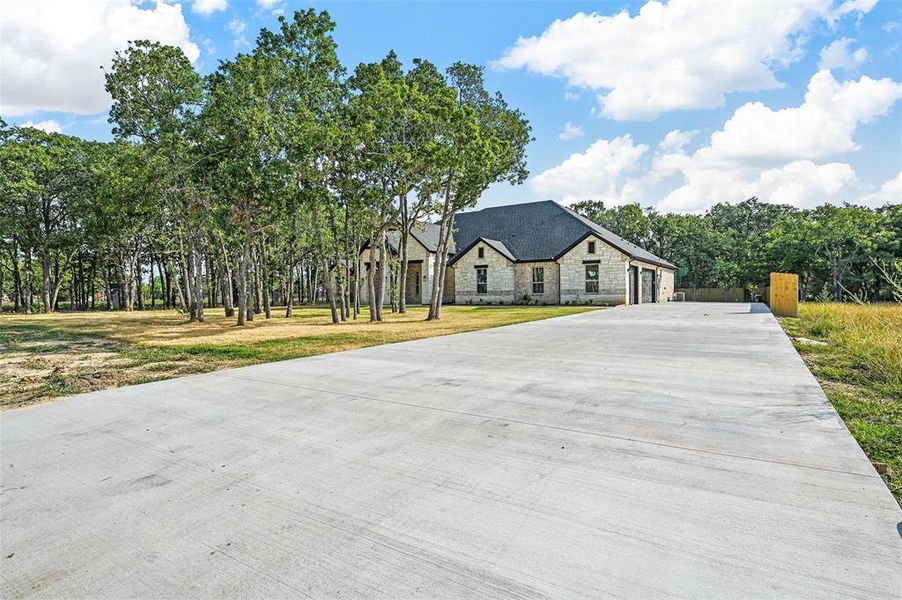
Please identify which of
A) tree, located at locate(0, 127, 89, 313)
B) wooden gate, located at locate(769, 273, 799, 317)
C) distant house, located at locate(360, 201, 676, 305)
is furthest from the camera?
distant house, located at locate(360, 201, 676, 305)

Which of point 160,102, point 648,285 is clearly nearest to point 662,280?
point 648,285

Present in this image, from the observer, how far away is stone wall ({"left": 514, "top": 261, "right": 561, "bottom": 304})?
32594 millimetres

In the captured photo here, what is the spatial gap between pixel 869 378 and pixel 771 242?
39.2 meters

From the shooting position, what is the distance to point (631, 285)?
103 ft

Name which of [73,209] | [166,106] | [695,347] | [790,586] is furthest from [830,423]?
[73,209]

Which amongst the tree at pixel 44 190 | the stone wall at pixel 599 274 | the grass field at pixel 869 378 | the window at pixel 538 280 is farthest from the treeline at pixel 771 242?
the tree at pixel 44 190

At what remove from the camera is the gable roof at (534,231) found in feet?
108

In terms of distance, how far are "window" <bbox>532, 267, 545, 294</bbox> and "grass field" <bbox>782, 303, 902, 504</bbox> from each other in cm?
2286

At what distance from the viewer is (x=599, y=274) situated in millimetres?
30859

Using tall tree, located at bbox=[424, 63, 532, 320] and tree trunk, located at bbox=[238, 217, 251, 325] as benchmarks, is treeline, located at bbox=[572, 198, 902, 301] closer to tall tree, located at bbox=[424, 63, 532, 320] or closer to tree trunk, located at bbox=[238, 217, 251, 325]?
tall tree, located at bbox=[424, 63, 532, 320]

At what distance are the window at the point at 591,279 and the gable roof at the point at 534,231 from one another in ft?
6.28

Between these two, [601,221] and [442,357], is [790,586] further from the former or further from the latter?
[601,221]

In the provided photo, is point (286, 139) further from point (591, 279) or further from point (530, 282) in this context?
point (591, 279)

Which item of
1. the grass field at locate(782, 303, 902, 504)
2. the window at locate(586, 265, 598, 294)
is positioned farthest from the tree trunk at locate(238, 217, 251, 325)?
the window at locate(586, 265, 598, 294)
